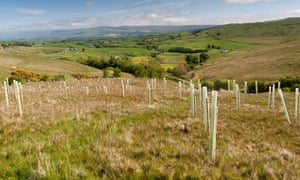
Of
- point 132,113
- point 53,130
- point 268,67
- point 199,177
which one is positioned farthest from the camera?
point 268,67

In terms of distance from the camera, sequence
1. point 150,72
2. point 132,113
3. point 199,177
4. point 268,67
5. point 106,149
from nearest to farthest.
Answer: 1. point 199,177
2. point 106,149
3. point 132,113
4. point 268,67
5. point 150,72

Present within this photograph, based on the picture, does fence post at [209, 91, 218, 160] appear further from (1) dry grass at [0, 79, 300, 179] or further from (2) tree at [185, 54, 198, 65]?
(2) tree at [185, 54, 198, 65]

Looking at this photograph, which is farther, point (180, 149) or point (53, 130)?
point (53, 130)

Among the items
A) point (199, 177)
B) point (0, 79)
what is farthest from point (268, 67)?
point (199, 177)

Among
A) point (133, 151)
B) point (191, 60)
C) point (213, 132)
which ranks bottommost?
point (191, 60)

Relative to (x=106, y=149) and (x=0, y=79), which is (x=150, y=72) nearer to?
(x=0, y=79)

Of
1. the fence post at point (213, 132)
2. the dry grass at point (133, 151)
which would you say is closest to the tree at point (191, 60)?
the dry grass at point (133, 151)

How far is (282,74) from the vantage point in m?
70.6

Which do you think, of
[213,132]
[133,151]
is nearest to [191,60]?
[213,132]

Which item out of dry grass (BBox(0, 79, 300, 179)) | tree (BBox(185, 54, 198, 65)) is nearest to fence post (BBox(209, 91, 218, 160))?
dry grass (BBox(0, 79, 300, 179))

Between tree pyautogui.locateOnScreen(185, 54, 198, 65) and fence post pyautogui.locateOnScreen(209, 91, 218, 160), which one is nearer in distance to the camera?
fence post pyautogui.locateOnScreen(209, 91, 218, 160)

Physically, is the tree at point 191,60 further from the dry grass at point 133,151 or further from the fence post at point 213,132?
the fence post at point 213,132

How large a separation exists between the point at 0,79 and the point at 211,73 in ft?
231

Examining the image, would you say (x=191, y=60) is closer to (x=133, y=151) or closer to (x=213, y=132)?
(x=213, y=132)
